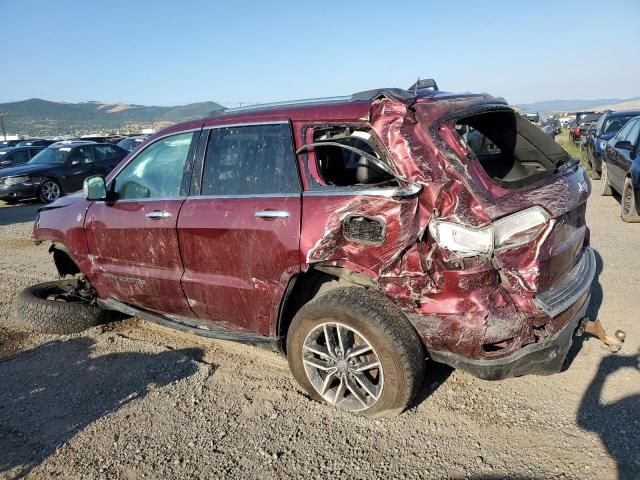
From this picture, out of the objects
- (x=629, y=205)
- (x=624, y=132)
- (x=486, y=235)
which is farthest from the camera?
(x=624, y=132)

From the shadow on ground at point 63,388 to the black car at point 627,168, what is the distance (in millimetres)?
6837

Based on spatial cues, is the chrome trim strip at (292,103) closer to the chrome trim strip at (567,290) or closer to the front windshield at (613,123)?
the chrome trim strip at (567,290)

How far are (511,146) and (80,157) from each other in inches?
533

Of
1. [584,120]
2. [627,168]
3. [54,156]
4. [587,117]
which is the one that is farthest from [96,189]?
[587,117]

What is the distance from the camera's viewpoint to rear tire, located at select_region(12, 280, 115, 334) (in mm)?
4512

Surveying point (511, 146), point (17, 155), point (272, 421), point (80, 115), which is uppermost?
point (80, 115)

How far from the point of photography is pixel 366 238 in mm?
2842

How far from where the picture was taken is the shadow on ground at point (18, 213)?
1163 cm

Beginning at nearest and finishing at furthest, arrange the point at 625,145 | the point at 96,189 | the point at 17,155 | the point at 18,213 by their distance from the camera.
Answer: the point at 96,189, the point at 625,145, the point at 18,213, the point at 17,155

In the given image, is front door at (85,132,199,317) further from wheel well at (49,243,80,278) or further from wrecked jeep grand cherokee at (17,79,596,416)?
wheel well at (49,243,80,278)

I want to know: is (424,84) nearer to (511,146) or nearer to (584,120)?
(511,146)

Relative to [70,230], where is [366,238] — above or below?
above

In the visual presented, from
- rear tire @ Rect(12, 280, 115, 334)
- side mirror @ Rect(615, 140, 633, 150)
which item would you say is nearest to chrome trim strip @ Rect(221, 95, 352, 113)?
rear tire @ Rect(12, 280, 115, 334)

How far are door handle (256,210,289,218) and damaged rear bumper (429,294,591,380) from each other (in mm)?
1219
